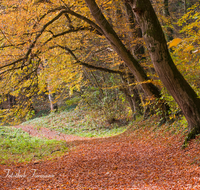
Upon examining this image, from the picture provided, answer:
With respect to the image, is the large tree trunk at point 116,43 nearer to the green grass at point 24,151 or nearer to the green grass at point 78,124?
the green grass at point 24,151

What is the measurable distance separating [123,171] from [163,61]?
2688mm

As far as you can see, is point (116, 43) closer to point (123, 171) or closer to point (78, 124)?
point (123, 171)

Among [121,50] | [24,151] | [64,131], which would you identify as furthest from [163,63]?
[64,131]

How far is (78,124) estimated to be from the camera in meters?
17.1

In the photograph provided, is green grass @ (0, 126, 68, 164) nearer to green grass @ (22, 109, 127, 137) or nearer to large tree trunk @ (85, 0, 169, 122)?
large tree trunk @ (85, 0, 169, 122)

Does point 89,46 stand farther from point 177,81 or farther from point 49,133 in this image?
point 49,133

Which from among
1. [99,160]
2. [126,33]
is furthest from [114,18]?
[99,160]

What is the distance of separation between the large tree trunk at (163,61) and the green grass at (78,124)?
882 centimetres

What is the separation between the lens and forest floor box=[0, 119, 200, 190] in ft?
12.7

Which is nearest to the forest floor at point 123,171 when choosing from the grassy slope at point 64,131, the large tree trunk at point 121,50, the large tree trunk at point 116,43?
the grassy slope at point 64,131

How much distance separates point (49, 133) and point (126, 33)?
9.86m

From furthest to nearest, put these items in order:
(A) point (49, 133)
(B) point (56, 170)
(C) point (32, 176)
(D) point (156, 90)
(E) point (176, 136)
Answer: (A) point (49, 133)
(D) point (156, 90)
(E) point (176, 136)
(B) point (56, 170)
(C) point (32, 176)

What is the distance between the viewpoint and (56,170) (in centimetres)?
539

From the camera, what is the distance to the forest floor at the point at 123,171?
152 inches
